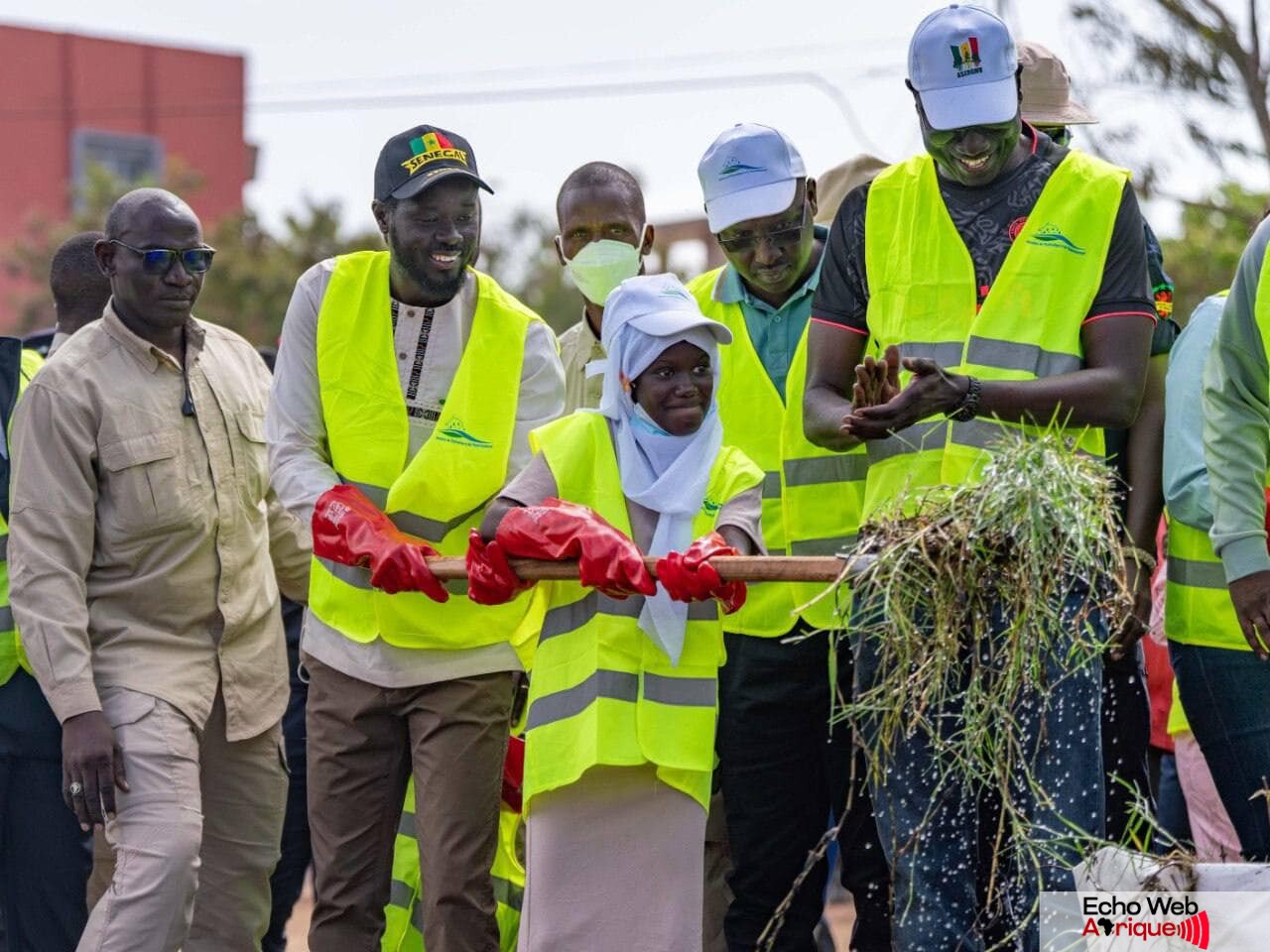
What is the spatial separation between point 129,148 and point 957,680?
31947 millimetres

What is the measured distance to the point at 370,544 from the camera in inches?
221

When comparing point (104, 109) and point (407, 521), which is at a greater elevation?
point (104, 109)

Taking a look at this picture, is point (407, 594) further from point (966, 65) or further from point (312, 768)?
point (966, 65)

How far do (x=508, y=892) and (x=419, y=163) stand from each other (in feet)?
7.43

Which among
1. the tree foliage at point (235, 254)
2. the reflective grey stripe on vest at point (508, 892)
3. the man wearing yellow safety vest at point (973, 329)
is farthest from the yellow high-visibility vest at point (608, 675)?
the tree foliage at point (235, 254)

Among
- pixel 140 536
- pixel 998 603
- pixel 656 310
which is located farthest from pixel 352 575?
pixel 998 603

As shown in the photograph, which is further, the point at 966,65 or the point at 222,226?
the point at 222,226

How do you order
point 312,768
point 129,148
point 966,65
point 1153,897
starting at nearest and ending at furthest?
1. point 1153,897
2. point 966,65
3. point 312,768
4. point 129,148

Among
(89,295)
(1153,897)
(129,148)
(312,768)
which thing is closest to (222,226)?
(129,148)

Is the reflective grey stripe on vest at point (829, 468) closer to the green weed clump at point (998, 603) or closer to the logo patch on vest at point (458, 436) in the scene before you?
the logo patch on vest at point (458, 436)

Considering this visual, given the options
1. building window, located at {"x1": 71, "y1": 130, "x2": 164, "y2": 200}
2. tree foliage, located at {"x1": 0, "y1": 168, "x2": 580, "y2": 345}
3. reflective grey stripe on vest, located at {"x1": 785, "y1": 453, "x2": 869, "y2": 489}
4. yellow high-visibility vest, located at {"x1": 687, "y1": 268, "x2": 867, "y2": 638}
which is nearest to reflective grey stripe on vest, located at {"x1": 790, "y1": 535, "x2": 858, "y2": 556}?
yellow high-visibility vest, located at {"x1": 687, "y1": 268, "x2": 867, "y2": 638}

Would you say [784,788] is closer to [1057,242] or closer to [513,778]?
[513,778]

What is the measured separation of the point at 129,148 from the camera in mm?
34656

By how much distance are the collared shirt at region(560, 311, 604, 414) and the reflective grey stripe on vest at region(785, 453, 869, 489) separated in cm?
90
